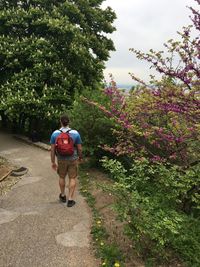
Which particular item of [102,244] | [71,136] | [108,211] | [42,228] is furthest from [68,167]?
[102,244]

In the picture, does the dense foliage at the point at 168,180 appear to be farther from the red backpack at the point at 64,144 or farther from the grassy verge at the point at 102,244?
the red backpack at the point at 64,144


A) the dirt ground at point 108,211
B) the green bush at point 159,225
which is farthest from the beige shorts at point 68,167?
the green bush at point 159,225

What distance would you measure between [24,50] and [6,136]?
215 inches

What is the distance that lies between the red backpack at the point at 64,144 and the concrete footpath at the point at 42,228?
4.71 feet

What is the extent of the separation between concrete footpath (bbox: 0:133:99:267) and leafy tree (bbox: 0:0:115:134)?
7.04 m

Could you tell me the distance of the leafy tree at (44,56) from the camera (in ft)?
57.6

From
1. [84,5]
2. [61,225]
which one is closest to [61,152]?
[61,225]

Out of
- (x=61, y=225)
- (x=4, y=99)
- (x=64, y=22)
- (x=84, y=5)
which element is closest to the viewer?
(x=61, y=225)

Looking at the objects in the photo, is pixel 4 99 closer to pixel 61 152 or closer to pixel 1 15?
pixel 1 15

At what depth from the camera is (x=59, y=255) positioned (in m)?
6.21

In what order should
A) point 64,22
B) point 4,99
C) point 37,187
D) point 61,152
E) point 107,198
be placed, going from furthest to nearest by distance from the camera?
point 64,22 → point 4,99 → point 37,187 → point 107,198 → point 61,152

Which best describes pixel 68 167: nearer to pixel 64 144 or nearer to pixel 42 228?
pixel 64 144

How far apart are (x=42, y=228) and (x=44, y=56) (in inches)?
495

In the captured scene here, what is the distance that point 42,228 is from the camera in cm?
732
